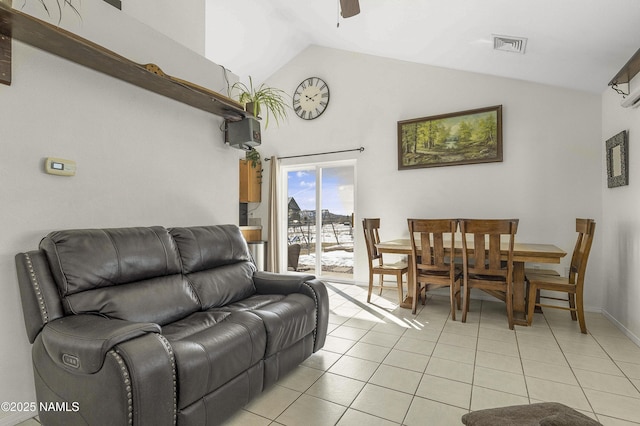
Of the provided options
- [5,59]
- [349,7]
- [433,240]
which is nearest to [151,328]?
[5,59]

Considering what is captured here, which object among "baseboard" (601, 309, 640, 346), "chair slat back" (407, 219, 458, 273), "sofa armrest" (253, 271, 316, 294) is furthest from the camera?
"chair slat back" (407, 219, 458, 273)

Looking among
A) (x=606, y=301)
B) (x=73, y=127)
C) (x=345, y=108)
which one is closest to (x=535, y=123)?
(x=606, y=301)

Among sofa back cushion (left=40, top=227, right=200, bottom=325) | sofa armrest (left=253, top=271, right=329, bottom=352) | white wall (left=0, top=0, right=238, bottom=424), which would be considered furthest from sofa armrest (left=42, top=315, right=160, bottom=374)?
sofa armrest (left=253, top=271, right=329, bottom=352)

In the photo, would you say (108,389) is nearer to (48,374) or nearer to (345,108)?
(48,374)

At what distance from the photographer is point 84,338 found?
1.32 meters

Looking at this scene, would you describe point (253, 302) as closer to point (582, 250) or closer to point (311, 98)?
point (582, 250)

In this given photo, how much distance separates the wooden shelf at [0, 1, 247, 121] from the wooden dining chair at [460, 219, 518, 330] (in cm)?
260

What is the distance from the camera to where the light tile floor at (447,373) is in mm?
1822

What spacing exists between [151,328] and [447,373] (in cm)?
195

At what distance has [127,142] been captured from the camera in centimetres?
235

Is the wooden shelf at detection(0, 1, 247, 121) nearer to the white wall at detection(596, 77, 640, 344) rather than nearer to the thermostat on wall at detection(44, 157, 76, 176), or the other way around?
the thermostat on wall at detection(44, 157, 76, 176)

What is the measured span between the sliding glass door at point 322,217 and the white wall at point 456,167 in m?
0.27

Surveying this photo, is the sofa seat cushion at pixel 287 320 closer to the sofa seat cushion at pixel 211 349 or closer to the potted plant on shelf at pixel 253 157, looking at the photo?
the sofa seat cushion at pixel 211 349

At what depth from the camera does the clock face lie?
210 inches
